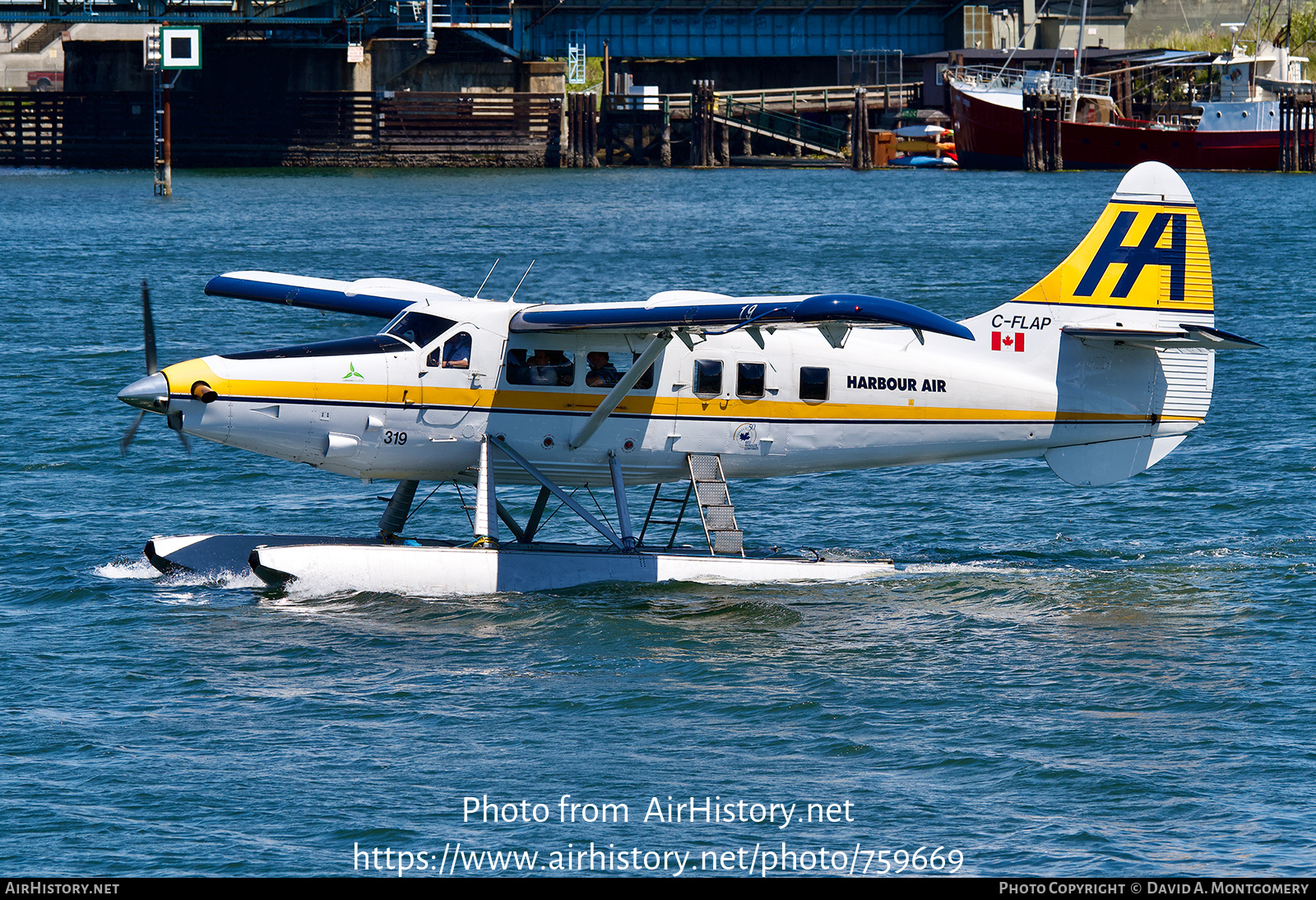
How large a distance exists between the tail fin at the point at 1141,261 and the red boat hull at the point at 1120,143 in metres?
66.0

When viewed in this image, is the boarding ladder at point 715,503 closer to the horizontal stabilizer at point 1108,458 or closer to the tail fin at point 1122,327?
the tail fin at point 1122,327

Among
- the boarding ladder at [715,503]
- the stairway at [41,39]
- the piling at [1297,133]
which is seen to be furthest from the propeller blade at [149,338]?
the stairway at [41,39]

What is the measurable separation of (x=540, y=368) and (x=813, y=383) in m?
3.05

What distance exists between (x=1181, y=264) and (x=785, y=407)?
4.95 m

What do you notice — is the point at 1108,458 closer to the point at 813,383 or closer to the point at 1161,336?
the point at 1161,336

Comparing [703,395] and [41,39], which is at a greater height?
[41,39]

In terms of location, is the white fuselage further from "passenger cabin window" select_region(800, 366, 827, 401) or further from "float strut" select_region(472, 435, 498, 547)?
"float strut" select_region(472, 435, 498, 547)

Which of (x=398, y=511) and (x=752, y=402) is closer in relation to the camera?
(x=752, y=402)

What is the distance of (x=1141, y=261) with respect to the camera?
18.0 meters

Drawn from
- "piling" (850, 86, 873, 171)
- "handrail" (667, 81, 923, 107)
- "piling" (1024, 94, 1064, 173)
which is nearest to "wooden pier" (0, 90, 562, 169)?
"handrail" (667, 81, 923, 107)

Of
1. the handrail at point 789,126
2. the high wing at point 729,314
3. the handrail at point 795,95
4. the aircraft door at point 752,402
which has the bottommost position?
the aircraft door at point 752,402

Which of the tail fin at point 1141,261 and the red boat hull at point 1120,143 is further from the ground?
the red boat hull at point 1120,143

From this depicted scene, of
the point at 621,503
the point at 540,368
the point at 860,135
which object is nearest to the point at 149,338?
the point at 540,368

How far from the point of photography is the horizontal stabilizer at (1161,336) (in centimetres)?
1694
